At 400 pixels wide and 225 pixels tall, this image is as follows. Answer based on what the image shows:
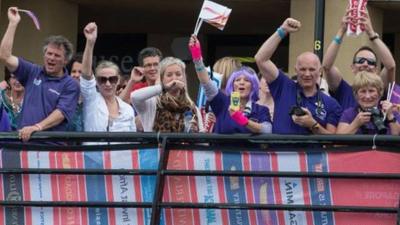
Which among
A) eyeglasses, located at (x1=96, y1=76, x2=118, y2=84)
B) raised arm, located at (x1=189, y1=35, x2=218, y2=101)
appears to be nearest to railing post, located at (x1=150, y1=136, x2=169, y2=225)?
raised arm, located at (x1=189, y1=35, x2=218, y2=101)

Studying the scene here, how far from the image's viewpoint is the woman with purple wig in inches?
226

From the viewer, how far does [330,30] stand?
12.5 m

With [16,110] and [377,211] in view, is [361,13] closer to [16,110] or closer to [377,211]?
[377,211]

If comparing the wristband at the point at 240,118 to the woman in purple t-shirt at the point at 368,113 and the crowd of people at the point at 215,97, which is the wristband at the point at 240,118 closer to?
the crowd of people at the point at 215,97

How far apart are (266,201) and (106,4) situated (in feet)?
31.0

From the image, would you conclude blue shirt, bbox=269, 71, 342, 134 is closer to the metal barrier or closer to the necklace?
the metal barrier

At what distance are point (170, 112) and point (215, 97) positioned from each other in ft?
1.45

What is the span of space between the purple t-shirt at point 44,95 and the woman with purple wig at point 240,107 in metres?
0.95

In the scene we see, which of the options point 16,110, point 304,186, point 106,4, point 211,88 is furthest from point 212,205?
point 106,4

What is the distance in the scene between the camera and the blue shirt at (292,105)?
5.73 m

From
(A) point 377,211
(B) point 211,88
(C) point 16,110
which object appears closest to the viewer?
(A) point 377,211

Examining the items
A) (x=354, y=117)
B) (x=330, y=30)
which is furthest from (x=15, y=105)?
(x=330, y=30)

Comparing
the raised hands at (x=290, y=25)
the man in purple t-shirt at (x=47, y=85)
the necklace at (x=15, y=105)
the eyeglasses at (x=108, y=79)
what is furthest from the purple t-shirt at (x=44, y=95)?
the raised hands at (x=290, y=25)

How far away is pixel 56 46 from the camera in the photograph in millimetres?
6301
